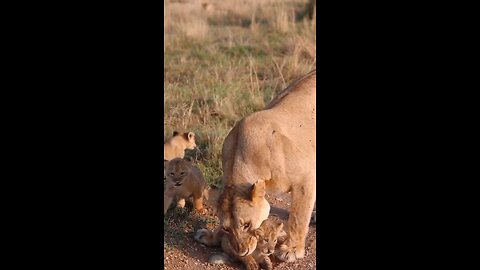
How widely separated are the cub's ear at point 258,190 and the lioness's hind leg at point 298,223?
16.1 inches

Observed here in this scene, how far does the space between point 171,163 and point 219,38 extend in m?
7.08

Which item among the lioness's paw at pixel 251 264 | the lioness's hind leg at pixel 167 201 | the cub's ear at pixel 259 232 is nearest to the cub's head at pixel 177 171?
the lioness's hind leg at pixel 167 201

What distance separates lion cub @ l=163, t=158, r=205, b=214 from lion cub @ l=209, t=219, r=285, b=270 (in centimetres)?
77

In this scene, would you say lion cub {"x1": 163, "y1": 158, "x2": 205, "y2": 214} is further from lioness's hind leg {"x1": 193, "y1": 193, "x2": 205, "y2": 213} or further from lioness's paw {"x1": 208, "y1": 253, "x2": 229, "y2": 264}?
lioness's paw {"x1": 208, "y1": 253, "x2": 229, "y2": 264}

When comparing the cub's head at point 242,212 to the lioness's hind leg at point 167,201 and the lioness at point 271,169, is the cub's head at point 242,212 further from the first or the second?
the lioness's hind leg at point 167,201

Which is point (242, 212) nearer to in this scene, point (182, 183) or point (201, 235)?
point (201, 235)

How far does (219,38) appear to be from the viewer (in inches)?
488

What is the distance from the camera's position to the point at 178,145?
6598 millimetres
